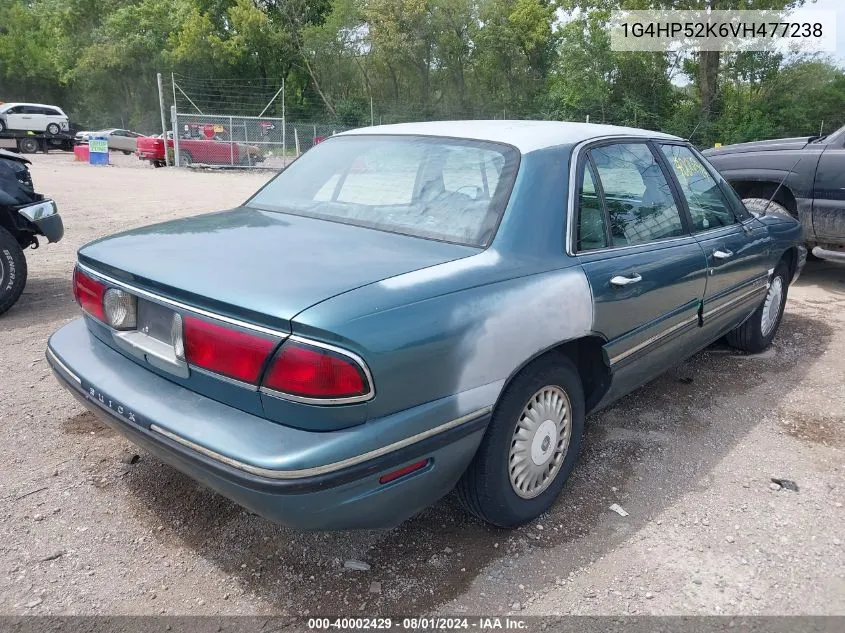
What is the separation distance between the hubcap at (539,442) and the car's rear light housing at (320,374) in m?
0.83

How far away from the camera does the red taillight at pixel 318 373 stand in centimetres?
192

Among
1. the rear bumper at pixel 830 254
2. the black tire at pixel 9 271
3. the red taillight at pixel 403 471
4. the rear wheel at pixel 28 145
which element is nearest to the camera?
the red taillight at pixel 403 471

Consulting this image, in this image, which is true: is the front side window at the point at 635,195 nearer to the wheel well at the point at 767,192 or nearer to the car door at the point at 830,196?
the car door at the point at 830,196

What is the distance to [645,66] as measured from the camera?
30125 millimetres

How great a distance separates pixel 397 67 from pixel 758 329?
1462 inches

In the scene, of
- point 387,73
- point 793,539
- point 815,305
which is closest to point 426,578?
point 793,539

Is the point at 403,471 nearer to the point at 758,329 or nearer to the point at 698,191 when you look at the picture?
the point at 698,191

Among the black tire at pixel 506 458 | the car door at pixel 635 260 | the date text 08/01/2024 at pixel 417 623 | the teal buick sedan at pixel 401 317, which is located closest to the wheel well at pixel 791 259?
the teal buick sedan at pixel 401 317

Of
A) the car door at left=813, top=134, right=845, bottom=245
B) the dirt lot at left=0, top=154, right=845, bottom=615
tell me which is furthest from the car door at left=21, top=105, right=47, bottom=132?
the car door at left=813, top=134, right=845, bottom=245

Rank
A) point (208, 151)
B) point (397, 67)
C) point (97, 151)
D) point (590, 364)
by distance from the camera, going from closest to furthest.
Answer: point (590, 364), point (208, 151), point (97, 151), point (397, 67)

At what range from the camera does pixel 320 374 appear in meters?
1.93

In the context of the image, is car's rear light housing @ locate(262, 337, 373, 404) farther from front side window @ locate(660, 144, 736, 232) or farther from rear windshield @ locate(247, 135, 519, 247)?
front side window @ locate(660, 144, 736, 232)

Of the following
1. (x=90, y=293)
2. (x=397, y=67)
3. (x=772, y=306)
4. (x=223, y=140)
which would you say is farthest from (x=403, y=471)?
(x=397, y=67)

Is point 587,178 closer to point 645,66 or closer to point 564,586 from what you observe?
point 564,586
